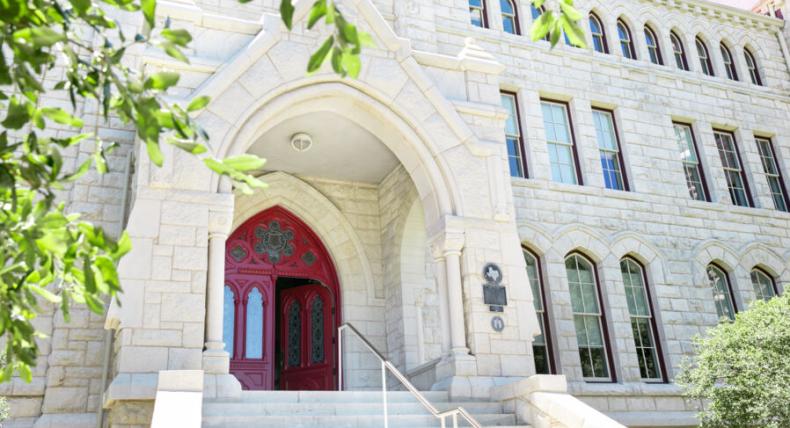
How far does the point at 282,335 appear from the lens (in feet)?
44.3

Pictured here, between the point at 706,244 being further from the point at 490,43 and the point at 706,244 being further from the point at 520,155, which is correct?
the point at 490,43

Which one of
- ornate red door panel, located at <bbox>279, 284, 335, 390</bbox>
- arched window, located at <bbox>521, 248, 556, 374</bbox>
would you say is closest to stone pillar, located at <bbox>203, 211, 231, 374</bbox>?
ornate red door panel, located at <bbox>279, 284, 335, 390</bbox>

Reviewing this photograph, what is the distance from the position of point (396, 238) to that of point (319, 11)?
9.66 m

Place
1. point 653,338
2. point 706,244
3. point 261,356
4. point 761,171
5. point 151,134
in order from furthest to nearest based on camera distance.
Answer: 1. point 761,171
2. point 706,244
3. point 653,338
4. point 261,356
5. point 151,134

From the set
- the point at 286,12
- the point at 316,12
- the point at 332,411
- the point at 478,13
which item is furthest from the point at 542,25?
the point at 478,13

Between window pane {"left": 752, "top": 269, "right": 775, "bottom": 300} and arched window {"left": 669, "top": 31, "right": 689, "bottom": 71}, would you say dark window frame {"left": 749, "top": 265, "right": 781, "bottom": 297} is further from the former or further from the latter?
arched window {"left": 669, "top": 31, "right": 689, "bottom": 71}

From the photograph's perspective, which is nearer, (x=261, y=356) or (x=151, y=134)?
(x=151, y=134)

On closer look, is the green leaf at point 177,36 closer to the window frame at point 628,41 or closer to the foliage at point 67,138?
the foliage at point 67,138

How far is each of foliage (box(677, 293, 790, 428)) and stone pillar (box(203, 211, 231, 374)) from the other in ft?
20.5

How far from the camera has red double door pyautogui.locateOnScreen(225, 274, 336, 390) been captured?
12312mm

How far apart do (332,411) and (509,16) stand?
32.5 feet

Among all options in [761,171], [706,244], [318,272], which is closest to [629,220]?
[706,244]

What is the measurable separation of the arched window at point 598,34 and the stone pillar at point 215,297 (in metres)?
9.90

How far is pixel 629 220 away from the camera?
1404 centimetres
